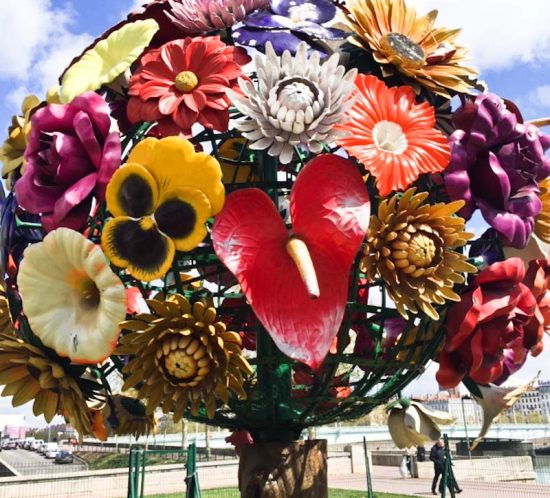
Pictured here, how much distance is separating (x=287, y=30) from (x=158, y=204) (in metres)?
1.59

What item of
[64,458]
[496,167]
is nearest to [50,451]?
[64,458]

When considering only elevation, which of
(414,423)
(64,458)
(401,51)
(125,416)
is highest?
(401,51)

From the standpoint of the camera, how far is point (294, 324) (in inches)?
119

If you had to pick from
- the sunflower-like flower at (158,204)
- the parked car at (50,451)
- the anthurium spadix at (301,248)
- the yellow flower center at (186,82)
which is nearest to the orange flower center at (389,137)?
the anthurium spadix at (301,248)

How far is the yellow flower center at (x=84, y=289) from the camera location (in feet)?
10.3

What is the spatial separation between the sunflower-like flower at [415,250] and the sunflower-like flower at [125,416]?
2456 millimetres

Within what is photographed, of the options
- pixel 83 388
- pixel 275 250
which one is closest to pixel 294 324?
pixel 275 250

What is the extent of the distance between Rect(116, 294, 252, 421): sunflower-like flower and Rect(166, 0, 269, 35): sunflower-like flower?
1915mm

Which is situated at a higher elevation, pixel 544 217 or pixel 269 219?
pixel 544 217

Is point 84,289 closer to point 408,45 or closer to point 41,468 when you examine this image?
point 408,45

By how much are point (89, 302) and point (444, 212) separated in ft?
6.32

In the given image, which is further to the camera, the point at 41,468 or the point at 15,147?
the point at 41,468

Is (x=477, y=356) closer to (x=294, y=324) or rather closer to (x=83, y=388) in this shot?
(x=294, y=324)

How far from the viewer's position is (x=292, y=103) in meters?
3.04
